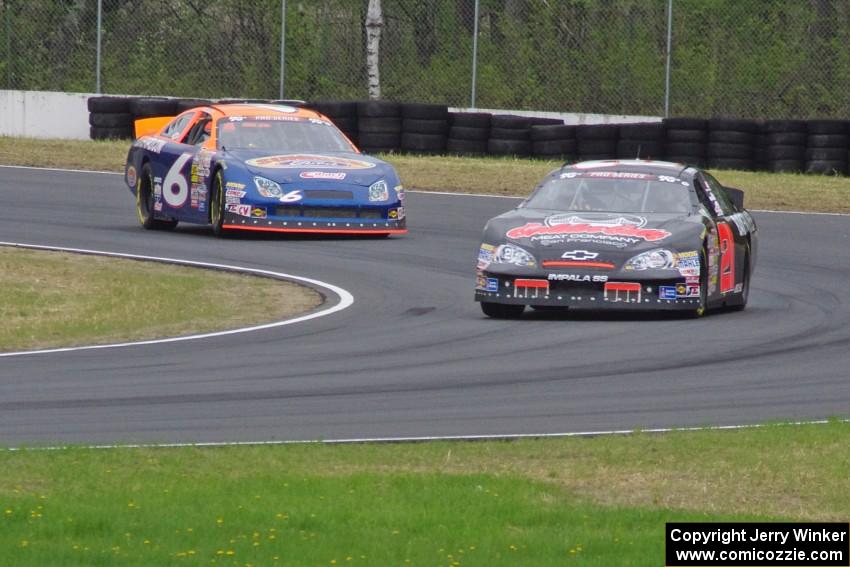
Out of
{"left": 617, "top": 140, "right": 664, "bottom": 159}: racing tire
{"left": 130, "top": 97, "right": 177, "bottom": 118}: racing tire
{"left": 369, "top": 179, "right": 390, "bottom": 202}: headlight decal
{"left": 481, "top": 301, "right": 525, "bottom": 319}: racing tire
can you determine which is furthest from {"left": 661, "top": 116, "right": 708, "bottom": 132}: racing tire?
{"left": 481, "top": 301, "right": 525, "bottom": 319}: racing tire

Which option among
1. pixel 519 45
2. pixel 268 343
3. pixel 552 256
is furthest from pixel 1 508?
pixel 519 45

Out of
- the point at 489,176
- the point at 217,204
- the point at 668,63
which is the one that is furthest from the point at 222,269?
the point at 668,63

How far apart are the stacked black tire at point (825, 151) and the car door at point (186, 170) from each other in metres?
9.68

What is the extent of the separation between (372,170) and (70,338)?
21.8 ft

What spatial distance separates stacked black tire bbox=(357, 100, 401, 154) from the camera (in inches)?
1082

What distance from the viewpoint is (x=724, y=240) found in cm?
1398

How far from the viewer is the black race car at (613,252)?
→ 43.2ft

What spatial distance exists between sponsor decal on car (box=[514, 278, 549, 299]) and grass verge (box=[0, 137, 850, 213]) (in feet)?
34.5

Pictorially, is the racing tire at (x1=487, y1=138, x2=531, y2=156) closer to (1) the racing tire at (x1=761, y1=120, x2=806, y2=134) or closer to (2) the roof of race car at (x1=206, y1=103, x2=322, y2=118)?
(1) the racing tire at (x1=761, y1=120, x2=806, y2=134)

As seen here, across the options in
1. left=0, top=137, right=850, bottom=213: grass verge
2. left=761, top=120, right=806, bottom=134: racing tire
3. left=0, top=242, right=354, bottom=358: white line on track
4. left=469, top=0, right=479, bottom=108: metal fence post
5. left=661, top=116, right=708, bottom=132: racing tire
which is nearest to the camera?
left=0, top=242, right=354, bottom=358: white line on track

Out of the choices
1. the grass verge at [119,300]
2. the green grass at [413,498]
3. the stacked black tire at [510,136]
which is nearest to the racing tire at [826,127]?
the stacked black tire at [510,136]

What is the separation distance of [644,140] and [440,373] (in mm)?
15042

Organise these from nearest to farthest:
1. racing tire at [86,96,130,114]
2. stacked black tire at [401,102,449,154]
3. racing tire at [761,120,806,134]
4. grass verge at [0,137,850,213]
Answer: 1. grass verge at [0,137,850,213]
2. racing tire at [761,120,806,134]
3. stacked black tire at [401,102,449,154]
4. racing tire at [86,96,130,114]

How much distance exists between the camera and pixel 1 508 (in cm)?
699
